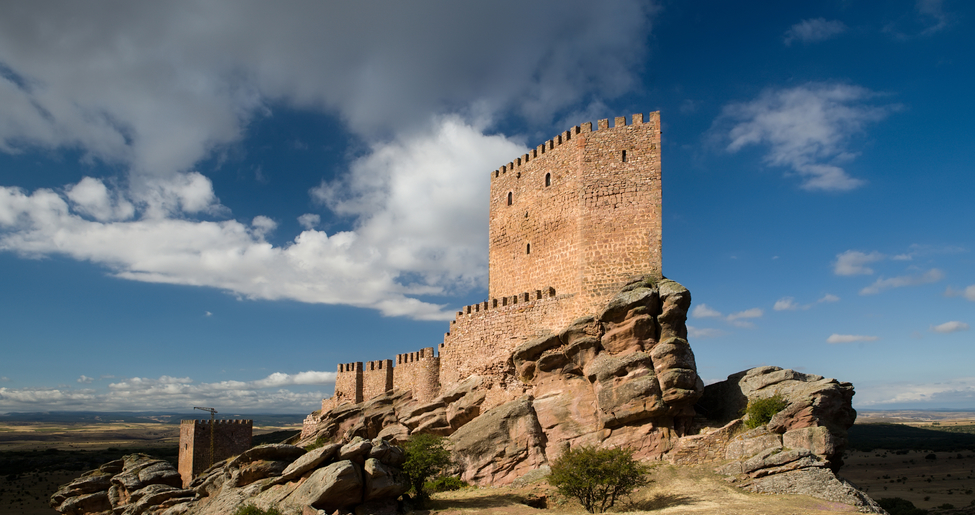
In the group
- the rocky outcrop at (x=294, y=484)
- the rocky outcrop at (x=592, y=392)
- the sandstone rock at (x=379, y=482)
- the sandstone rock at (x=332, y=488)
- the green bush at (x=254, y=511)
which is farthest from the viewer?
the rocky outcrop at (x=592, y=392)

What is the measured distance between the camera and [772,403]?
2177 centimetres

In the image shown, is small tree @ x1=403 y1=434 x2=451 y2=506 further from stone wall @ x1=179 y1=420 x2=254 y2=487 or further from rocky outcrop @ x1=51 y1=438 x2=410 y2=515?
stone wall @ x1=179 y1=420 x2=254 y2=487

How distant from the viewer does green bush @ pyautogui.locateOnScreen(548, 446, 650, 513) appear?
19.1m

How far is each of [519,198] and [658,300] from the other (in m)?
10.9

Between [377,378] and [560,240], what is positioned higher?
[560,240]

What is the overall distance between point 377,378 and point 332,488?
2103 centimetres

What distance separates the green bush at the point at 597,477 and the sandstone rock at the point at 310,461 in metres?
7.86

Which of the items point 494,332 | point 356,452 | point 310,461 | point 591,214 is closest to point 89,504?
point 310,461

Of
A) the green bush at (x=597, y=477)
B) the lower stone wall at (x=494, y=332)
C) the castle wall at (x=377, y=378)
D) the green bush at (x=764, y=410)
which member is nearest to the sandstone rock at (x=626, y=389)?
the green bush at (x=597, y=477)

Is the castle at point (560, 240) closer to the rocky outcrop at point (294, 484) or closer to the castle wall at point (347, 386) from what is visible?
the castle wall at point (347, 386)

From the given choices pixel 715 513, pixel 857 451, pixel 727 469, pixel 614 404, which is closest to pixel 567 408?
pixel 614 404

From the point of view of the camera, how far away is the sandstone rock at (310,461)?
19.2 metres

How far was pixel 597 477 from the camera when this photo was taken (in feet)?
62.8

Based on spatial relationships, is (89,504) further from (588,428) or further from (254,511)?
(588,428)
